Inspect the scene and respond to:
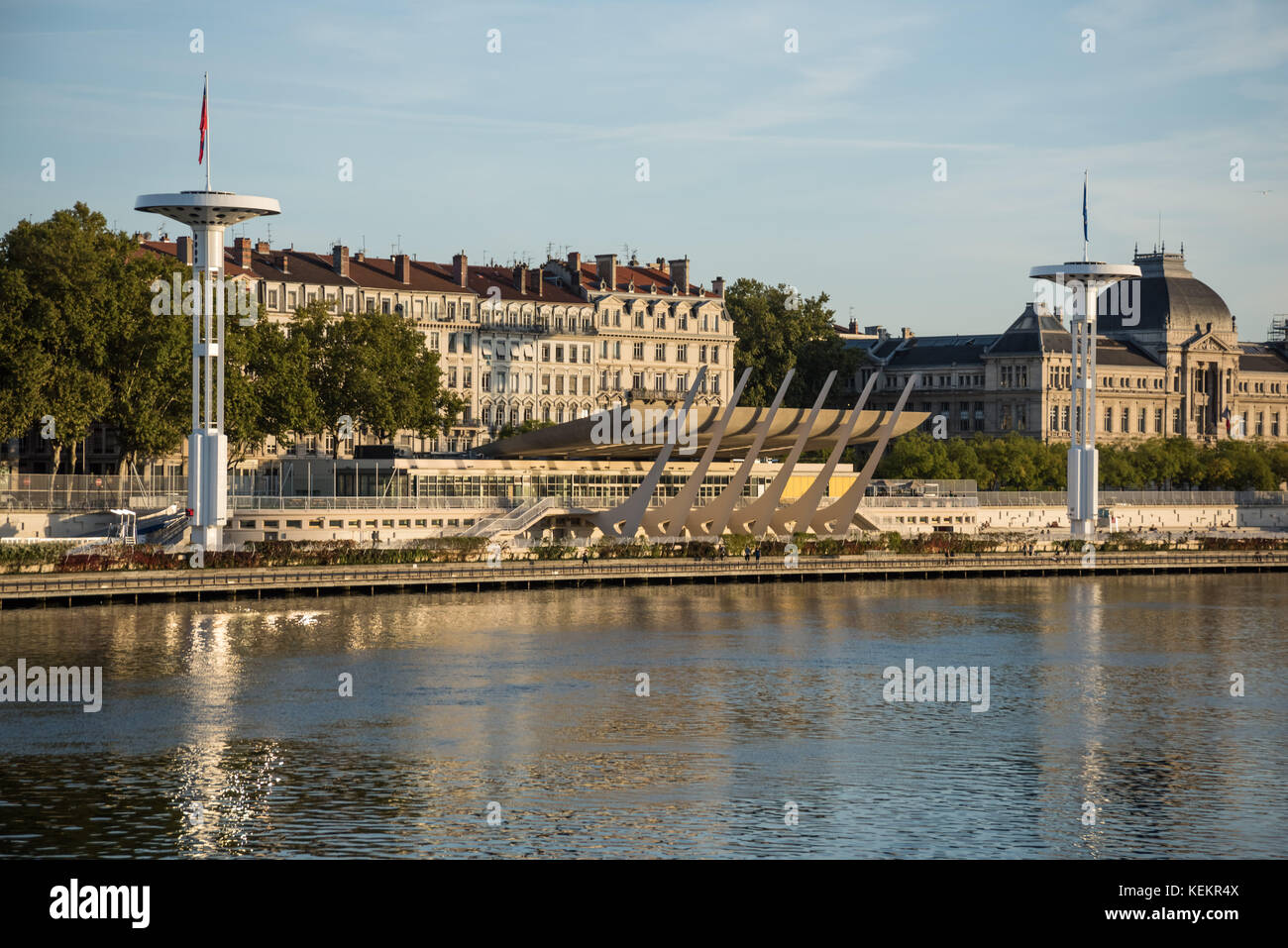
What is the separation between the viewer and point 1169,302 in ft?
603

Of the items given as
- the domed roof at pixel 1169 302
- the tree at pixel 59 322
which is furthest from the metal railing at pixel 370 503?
the domed roof at pixel 1169 302

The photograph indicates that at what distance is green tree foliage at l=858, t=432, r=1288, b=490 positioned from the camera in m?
137

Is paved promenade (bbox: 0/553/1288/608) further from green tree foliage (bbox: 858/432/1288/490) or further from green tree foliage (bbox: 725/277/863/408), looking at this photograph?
green tree foliage (bbox: 725/277/863/408)

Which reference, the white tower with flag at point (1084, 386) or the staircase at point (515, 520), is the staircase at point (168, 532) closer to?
the staircase at point (515, 520)

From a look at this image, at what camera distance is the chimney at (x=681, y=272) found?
5832 inches

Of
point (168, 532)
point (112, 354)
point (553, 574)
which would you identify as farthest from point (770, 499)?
point (112, 354)

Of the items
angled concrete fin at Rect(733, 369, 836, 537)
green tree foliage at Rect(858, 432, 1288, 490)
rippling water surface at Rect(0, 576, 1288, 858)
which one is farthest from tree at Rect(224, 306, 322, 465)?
green tree foliage at Rect(858, 432, 1288, 490)

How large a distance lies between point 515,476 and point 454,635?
38228 mm

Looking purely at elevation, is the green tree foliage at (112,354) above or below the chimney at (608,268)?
below

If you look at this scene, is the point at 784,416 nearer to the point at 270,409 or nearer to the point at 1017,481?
the point at 270,409

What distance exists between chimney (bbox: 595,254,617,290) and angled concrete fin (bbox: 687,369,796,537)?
129 feet

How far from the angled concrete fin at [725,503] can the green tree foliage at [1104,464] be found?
33380 millimetres

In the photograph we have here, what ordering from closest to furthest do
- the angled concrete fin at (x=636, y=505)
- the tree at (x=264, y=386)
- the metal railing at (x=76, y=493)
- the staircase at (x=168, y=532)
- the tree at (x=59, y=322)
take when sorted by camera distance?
the staircase at (x=168, y=532)
the metal railing at (x=76, y=493)
the tree at (x=59, y=322)
the angled concrete fin at (x=636, y=505)
the tree at (x=264, y=386)

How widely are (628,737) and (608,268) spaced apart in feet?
317
